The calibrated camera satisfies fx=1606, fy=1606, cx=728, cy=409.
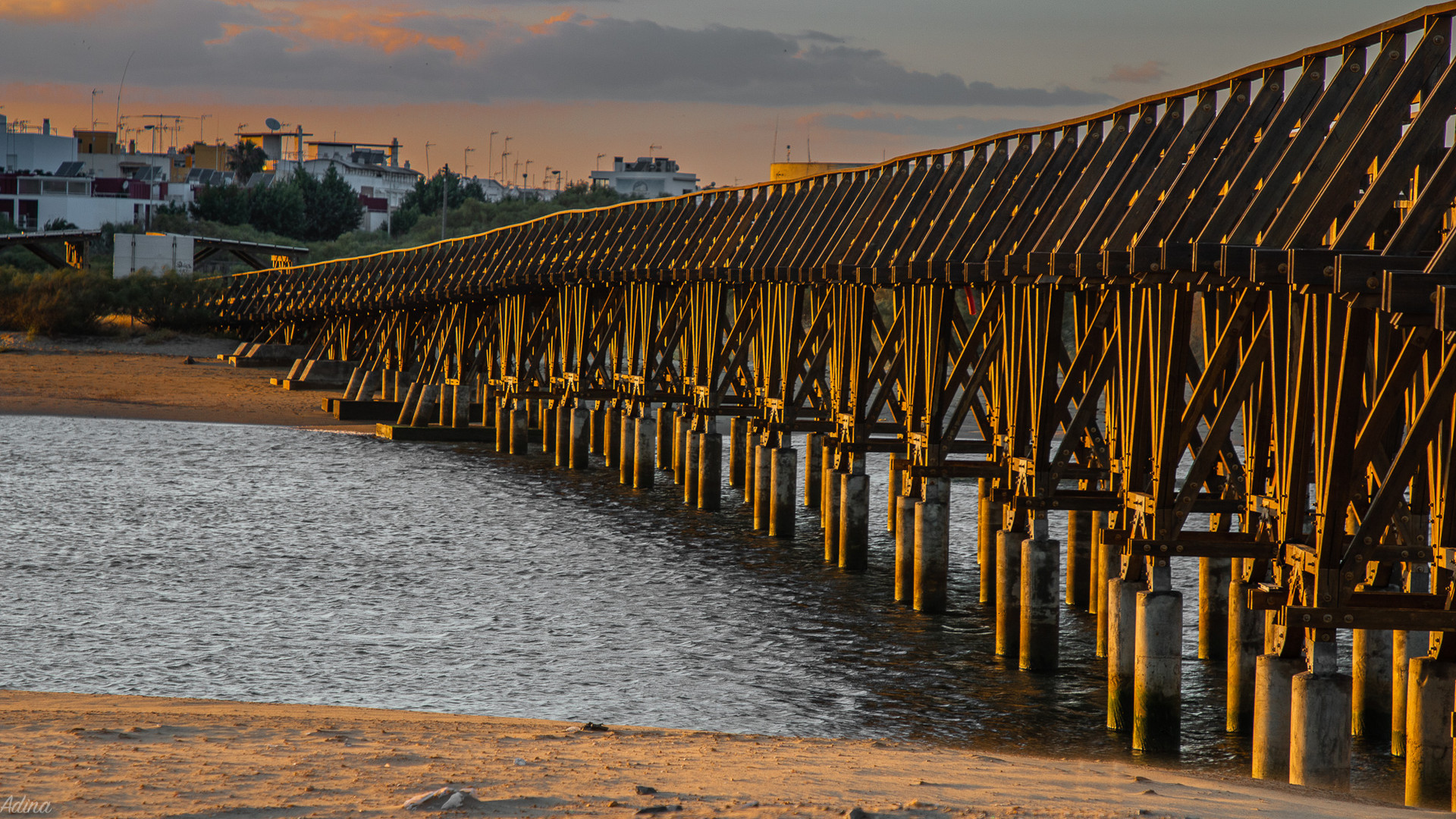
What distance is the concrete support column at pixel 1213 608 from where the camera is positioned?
14.3m

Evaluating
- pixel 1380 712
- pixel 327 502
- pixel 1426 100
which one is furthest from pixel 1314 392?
pixel 327 502

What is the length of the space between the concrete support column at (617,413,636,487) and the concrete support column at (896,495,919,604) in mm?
10823

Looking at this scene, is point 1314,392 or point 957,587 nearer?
point 1314,392

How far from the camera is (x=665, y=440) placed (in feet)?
104

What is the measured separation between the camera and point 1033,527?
14.2m

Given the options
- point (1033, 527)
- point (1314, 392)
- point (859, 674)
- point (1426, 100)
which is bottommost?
point (859, 674)

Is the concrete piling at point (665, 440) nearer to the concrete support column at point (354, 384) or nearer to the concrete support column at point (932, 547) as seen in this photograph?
the concrete support column at point (354, 384)

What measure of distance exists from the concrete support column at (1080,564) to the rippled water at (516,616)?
0.65 meters

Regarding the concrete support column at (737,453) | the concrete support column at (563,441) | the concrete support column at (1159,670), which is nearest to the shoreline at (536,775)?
the concrete support column at (1159,670)

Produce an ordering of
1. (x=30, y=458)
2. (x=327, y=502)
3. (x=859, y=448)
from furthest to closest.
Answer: (x=30, y=458) < (x=327, y=502) < (x=859, y=448)

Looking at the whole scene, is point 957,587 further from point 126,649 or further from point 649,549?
point 126,649

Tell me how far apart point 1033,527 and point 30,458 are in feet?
71.5

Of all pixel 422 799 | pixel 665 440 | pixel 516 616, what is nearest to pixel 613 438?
pixel 665 440

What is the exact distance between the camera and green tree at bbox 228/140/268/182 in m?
128
